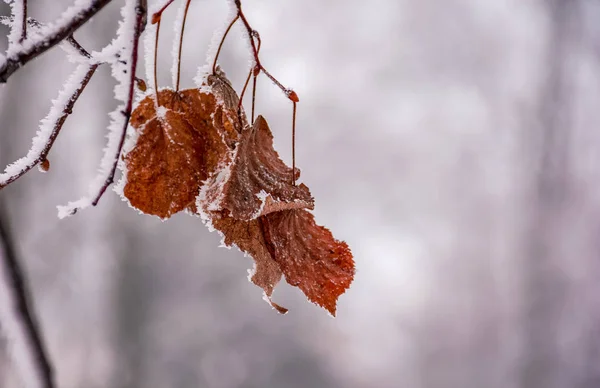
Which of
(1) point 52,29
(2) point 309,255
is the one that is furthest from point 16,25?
(2) point 309,255

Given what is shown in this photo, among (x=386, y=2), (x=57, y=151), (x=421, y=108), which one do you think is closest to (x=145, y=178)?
(x=57, y=151)

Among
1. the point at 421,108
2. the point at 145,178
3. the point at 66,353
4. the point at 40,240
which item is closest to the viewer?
the point at 145,178

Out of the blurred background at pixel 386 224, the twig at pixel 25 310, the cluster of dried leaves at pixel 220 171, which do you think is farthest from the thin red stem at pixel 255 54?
the blurred background at pixel 386 224

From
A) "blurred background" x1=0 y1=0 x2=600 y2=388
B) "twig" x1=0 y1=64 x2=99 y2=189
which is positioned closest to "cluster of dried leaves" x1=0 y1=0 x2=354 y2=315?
"twig" x1=0 y1=64 x2=99 y2=189

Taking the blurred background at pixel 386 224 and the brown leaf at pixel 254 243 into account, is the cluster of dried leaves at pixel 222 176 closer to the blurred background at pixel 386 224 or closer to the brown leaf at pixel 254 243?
the brown leaf at pixel 254 243

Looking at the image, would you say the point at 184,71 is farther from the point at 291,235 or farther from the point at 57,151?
the point at 291,235

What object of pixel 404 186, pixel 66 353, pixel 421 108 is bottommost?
pixel 66 353

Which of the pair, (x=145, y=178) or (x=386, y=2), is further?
(x=386, y=2)
